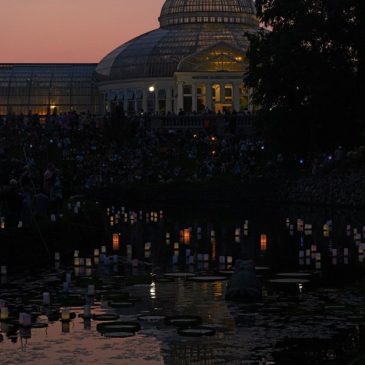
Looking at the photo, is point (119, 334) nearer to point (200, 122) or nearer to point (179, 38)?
point (200, 122)

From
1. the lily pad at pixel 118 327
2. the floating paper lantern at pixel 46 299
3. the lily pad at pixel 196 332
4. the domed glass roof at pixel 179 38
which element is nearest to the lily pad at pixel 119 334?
the lily pad at pixel 118 327

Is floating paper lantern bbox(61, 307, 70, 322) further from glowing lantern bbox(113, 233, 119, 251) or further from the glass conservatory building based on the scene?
the glass conservatory building

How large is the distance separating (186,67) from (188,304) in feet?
360

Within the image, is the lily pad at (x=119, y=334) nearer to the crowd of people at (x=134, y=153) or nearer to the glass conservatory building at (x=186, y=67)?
the crowd of people at (x=134, y=153)

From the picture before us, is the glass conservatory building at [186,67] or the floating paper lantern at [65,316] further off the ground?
the glass conservatory building at [186,67]

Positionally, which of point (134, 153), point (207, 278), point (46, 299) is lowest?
point (46, 299)

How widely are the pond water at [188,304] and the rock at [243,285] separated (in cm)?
25

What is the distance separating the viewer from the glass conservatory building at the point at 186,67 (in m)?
139

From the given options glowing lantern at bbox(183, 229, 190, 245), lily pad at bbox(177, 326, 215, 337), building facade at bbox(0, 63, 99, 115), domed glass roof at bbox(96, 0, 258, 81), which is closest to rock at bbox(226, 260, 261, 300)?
lily pad at bbox(177, 326, 215, 337)

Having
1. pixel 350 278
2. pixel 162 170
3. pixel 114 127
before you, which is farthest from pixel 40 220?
pixel 114 127

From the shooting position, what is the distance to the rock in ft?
101

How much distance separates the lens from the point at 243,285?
101 ft

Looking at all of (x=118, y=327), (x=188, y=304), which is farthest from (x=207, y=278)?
(x=118, y=327)

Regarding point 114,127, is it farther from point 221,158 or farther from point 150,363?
point 150,363
